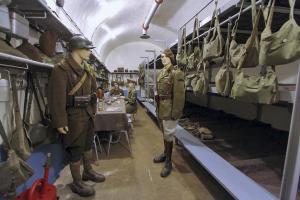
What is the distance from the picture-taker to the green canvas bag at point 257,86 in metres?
1.53

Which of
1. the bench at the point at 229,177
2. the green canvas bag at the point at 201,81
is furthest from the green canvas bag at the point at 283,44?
the green canvas bag at the point at 201,81

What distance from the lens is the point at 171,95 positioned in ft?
8.95

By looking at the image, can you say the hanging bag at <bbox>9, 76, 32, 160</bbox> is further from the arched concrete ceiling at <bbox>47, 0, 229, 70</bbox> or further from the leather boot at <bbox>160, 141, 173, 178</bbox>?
the arched concrete ceiling at <bbox>47, 0, 229, 70</bbox>

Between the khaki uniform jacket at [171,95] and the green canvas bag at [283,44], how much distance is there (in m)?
1.28

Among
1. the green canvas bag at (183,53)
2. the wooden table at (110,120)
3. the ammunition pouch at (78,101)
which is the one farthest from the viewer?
the green canvas bag at (183,53)

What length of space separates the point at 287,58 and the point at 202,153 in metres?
1.50

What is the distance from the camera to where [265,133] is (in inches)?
135

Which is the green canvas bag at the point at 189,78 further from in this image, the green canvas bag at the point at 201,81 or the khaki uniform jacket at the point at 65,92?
the khaki uniform jacket at the point at 65,92

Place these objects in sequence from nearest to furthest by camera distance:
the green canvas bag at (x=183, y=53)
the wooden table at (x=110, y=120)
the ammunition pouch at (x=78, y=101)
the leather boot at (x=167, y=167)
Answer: the ammunition pouch at (x=78, y=101) < the leather boot at (x=167, y=167) < the wooden table at (x=110, y=120) < the green canvas bag at (x=183, y=53)

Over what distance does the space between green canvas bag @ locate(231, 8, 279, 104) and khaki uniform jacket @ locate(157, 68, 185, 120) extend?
0.94 metres

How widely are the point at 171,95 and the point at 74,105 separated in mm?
1248

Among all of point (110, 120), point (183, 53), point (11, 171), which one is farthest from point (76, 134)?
point (183, 53)

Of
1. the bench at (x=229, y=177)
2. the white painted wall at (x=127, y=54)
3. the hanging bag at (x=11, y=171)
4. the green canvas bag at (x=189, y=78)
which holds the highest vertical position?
the white painted wall at (x=127, y=54)

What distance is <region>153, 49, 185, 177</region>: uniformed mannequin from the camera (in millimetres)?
2645
